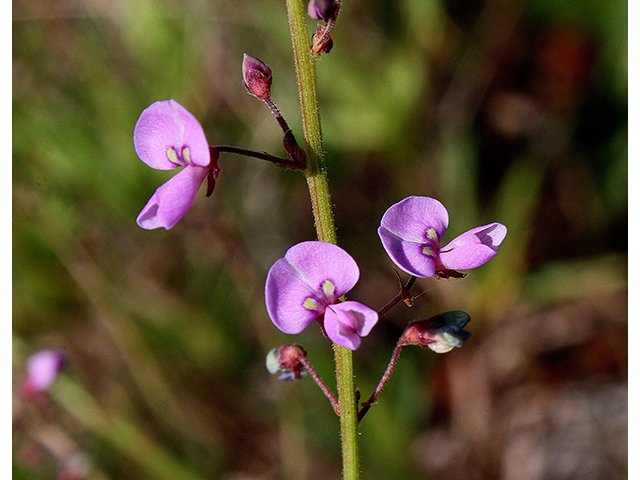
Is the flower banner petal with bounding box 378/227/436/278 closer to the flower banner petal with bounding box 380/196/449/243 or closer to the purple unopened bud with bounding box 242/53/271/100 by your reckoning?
the flower banner petal with bounding box 380/196/449/243

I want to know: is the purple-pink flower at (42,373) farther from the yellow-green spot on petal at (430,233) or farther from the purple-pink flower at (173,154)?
the yellow-green spot on petal at (430,233)

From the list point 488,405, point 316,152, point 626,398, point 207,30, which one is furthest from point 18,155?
point 626,398

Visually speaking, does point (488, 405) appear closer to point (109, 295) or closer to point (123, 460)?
point (123, 460)

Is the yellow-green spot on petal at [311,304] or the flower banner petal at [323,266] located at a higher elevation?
the flower banner petal at [323,266]

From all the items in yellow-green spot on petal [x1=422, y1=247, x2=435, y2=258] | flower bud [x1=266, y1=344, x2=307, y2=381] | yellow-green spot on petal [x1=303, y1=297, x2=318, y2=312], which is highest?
yellow-green spot on petal [x1=422, y1=247, x2=435, y2=258]

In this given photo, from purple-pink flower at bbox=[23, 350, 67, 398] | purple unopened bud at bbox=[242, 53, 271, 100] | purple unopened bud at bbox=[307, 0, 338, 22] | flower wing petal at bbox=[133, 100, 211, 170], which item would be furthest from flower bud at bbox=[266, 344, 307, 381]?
purple-pink flower at bbox=[23, 350, 67, 398]

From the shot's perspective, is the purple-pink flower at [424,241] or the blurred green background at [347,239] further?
the blurred green background at [347,239]

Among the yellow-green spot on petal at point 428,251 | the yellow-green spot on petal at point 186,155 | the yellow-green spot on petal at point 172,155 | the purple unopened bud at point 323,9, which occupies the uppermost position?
the purple unopened bud at point 323,9

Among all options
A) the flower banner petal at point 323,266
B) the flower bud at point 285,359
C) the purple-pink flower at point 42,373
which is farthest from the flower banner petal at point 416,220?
the purple-pink flower at point 42,373

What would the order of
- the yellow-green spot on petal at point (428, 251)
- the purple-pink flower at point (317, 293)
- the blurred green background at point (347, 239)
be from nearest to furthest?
the purple-pink flower at point (317, 293) < the yellow-green spot on petal at point (428, 251) < the blurred green background at point (347, 239)

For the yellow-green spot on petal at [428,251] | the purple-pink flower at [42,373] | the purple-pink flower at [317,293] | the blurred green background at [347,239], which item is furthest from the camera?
the blurred green background at [347,239]
